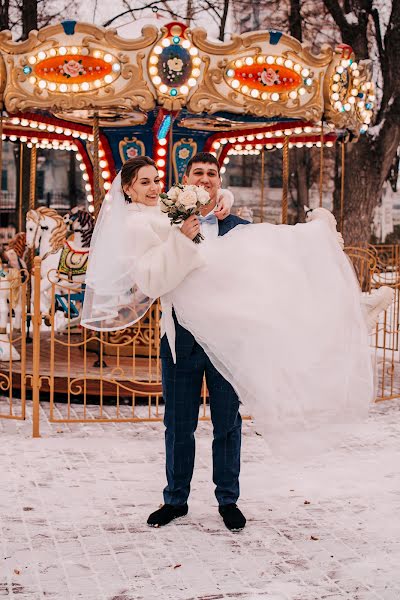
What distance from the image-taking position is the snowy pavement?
14.0ft

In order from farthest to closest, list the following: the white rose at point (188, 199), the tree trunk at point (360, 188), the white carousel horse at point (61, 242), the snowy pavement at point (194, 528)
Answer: the tree trunk at point (360, 188), the white carousel horse at point (61, 242), the white rose at point (188, 199), the snowy pavement at point (194, 528)

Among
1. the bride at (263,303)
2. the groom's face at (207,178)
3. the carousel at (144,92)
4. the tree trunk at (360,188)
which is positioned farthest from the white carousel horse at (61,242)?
the tree trunk at (360,188)

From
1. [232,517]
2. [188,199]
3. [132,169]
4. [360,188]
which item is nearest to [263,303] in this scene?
[188,199]

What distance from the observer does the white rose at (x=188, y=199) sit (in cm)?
448

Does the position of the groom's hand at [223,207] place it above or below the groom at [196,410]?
Answer: above

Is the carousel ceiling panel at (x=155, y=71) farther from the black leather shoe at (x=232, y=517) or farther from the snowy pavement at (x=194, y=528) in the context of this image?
the black leather shoe at (x=232, y=517)

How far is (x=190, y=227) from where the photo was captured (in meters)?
4.57

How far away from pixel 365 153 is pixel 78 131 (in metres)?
8.31

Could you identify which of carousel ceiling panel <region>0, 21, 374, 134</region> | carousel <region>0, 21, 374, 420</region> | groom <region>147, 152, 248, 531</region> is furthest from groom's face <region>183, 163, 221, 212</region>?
carousel ceiling panel <region>0, 21, 374, 134</region>

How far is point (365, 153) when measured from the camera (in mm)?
18078

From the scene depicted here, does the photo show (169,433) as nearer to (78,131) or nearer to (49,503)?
(49,503)

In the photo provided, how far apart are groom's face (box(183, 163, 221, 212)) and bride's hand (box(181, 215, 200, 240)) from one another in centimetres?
52

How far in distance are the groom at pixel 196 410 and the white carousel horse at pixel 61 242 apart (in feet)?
18.2

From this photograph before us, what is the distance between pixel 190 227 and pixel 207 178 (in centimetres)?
63
